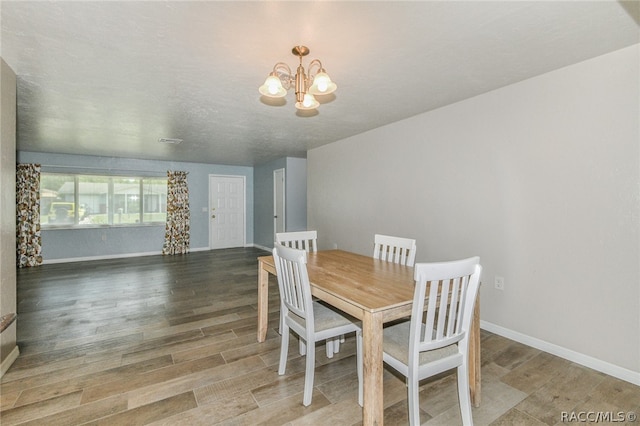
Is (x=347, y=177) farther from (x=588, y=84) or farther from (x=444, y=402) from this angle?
(x=444, y=402)

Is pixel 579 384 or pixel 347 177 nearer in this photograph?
pixel 579 384

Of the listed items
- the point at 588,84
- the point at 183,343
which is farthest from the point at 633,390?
the point at 183,343

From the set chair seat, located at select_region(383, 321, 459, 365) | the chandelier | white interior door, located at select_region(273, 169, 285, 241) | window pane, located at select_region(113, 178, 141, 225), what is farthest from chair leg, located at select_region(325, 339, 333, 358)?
window pane, located at select_region(113, 178, 141, 225)

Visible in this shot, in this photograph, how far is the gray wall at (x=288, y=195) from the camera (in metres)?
6.48

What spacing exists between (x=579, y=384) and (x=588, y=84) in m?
2.11

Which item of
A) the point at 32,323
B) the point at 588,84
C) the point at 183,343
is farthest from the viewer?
the point at 32,323

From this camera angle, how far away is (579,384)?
6.48 feet

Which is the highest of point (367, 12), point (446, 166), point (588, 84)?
point (367, 12)

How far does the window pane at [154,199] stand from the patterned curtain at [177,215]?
6.1 inches

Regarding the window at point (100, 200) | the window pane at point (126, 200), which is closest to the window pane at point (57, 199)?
the window at point (100, 200)

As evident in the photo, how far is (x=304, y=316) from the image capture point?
1.81 metres

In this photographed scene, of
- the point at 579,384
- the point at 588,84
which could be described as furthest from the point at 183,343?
the point at 588,84

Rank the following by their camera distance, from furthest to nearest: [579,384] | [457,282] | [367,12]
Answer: [579,384], [367,12], [457,282]

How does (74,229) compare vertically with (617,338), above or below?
above
